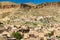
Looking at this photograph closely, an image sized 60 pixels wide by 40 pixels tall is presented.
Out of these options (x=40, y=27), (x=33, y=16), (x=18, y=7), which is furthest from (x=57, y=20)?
(x=18, y=7)

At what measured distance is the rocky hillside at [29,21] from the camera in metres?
28.4

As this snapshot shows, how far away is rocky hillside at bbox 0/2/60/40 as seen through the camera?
93.0 feet

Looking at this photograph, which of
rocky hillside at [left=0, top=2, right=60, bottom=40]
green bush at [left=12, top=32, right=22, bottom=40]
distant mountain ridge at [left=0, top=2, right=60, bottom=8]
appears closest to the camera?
green bush at [left=12, top=32, right=22, bottom=40]

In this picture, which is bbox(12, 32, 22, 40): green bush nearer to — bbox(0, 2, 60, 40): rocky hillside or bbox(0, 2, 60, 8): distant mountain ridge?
bbox(0, 2, 60, 40): rocky hillside

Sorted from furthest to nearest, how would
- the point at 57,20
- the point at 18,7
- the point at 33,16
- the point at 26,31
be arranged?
the point at 18,7 → the point at 33,16 → the point at 57,20 → the point at 26,31

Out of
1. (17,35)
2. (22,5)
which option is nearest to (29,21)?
(17,35)

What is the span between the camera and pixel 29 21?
3759cm

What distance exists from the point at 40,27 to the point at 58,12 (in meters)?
12.7

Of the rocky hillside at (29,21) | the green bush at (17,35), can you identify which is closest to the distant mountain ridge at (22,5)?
the rocky hillside at (29,21)

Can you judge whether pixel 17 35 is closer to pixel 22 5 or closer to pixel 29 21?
pixel 29 21

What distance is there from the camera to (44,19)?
128 feet

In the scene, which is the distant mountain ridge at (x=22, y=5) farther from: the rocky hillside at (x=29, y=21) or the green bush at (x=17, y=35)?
the green bush at (x=17, y=35)

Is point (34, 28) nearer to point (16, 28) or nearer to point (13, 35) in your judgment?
point (16, 28)

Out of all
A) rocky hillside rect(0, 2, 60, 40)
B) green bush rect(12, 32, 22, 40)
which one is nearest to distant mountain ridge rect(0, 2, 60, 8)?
rocky hillside rect(0, 2, 60, 40)
